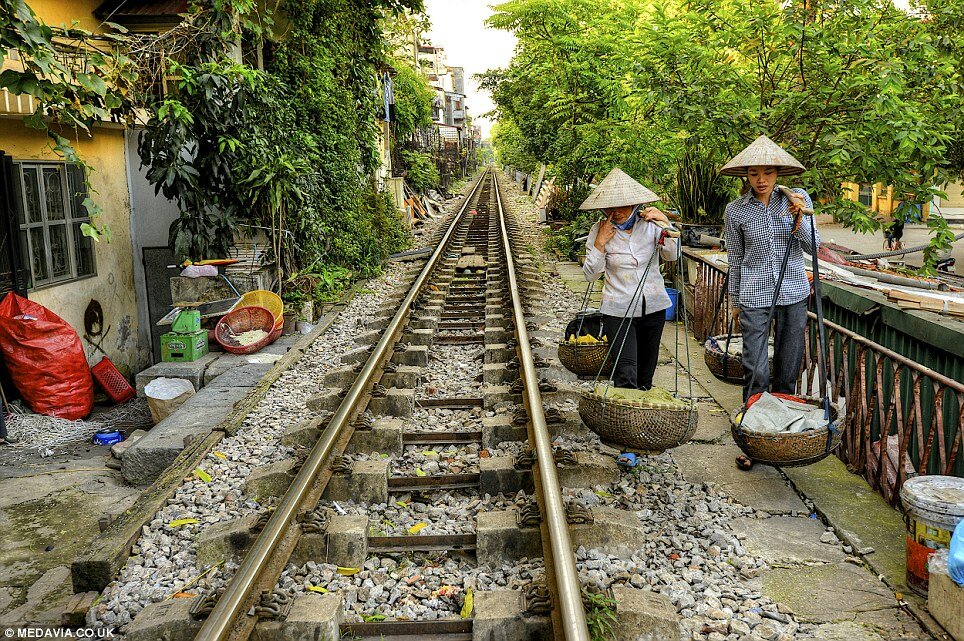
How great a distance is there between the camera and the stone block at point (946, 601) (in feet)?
9.98

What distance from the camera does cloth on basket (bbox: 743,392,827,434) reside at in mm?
4230

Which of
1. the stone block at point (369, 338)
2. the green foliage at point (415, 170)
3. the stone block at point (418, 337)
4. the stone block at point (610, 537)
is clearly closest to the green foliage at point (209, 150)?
the stone block at point (369, 338)

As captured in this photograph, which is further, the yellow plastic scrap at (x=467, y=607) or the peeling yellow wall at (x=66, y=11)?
the peeling yellow wall at (x=66, y=11)

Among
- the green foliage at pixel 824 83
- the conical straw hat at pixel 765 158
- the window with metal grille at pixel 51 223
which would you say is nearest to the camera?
the conical straw hat at pixel 765 158

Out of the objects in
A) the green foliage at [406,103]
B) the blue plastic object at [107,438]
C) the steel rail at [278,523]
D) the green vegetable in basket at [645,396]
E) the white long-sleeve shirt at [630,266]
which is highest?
the green foliage at [406,103]

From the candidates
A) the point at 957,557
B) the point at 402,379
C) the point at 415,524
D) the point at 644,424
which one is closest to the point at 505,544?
the point at 415,524

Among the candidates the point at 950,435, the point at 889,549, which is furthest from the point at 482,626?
the point at 950,435

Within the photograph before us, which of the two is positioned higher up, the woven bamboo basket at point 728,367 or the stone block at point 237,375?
the woven bamboo basket at point 728,367

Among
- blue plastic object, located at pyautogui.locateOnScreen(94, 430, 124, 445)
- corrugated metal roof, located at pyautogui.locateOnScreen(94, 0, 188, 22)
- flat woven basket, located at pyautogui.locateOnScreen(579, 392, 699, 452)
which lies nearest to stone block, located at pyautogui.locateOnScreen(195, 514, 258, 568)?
flat woven basket, located at pyautogui.locateOnScreen(579, 392, 699, 452)

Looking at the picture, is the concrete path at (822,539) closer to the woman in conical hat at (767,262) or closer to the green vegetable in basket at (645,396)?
the green vegetable in basket at (645,396)

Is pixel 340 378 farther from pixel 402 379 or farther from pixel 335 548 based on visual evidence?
pixel 335 548

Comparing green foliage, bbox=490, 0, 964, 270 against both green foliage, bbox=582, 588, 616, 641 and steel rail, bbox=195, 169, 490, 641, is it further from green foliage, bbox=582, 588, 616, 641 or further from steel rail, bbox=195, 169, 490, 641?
green foliage, bbox=582, 588, 616, 641

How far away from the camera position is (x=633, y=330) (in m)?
5.36

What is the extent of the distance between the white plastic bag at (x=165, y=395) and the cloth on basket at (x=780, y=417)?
5.29 meters
